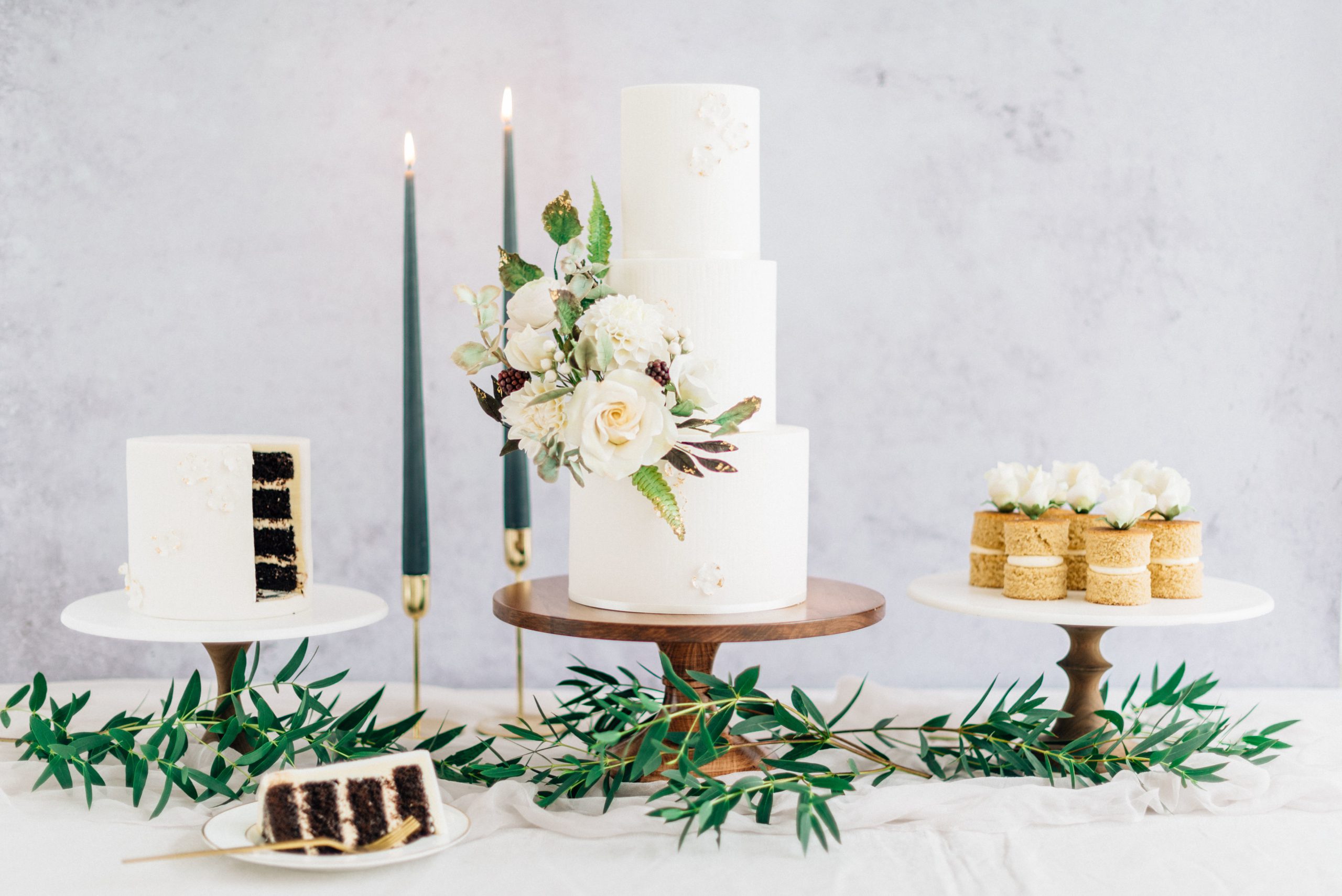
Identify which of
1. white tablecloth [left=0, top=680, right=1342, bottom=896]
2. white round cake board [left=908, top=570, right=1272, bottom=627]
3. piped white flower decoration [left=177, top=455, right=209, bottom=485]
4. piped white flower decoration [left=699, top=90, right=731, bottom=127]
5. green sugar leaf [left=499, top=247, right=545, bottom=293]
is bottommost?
white tablecloth [left=0, top=680, right=1342, bottom=896]

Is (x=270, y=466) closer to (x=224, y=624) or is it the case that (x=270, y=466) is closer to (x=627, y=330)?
(x=224, y=624)

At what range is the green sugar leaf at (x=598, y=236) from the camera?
1.50 meters

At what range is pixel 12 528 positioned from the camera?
2.43 meters

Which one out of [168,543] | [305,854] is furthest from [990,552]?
[168,543]

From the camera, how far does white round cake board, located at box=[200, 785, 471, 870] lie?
115 centimetres

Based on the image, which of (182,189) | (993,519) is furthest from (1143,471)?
(182,189)

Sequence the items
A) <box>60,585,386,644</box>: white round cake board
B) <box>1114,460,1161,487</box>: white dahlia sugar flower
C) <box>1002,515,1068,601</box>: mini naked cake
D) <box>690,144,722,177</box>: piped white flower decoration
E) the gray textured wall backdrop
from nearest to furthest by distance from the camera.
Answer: <box>60,585,386,644</box>: white round cake board, <box>690,144,722,177</box>: piped white flower decoration, <box>1002,515,1068,601</box>: mini naked cake, <box>1114,460,1161,487</box>: white dahlia sugar flower, the gray textured wall backdrop

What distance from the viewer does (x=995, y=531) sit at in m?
1.74

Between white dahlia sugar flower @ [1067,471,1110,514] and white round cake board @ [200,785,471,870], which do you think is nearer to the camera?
white round cake board @ [200,785,471,870]

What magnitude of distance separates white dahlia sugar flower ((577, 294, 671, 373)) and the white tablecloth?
1.75ft

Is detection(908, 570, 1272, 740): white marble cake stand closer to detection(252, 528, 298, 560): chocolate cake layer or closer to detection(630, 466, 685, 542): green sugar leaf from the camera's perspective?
detection(630, 466, 685, 542): green sugar leaf

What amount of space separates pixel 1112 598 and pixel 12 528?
217 centimetres

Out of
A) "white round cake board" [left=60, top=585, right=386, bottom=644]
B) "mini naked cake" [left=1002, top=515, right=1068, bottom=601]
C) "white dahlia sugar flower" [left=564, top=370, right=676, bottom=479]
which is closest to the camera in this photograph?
"white dahlia sugar flower" [left=564, top=370, right=676, bottom=479]

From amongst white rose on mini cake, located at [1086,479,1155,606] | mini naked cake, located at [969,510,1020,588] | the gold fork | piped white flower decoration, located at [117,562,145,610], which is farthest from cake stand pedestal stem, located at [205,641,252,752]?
white rose on mini cake, located at [1086,479,1155,606]
